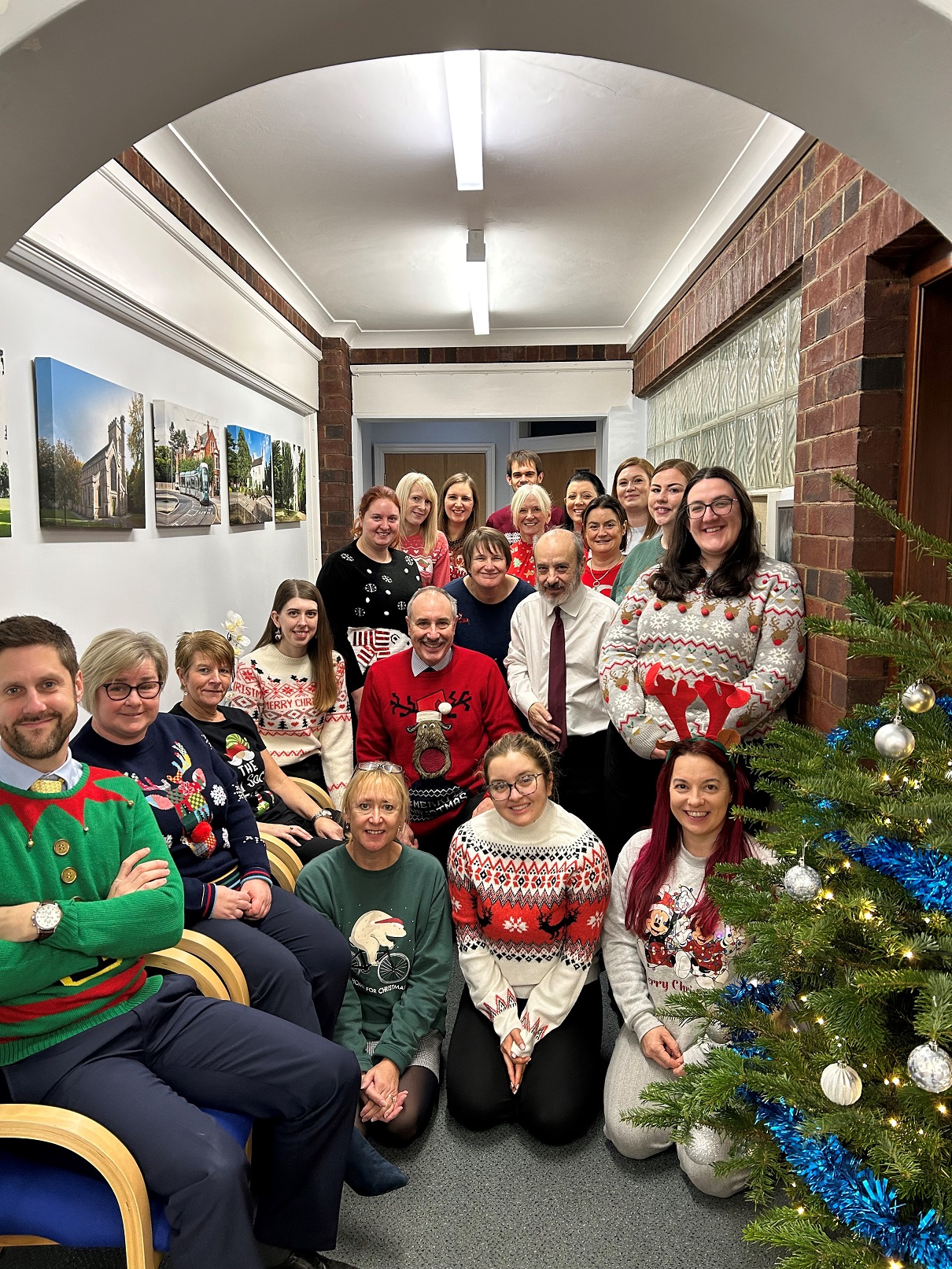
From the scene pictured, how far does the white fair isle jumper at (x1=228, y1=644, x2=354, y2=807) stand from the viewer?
3.13 m

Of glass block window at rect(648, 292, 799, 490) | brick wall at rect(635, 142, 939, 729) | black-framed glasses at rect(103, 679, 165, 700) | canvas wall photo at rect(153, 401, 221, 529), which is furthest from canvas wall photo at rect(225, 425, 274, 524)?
brick wall at rect(635, 142, 939, 729)

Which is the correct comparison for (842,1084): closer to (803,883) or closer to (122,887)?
(803,883)

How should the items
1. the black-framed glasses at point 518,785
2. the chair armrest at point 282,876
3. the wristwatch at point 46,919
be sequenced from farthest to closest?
the chair armrest at point 282,876 → the black-framed glasses at point 518,785 → the wristwatch at point 46,919

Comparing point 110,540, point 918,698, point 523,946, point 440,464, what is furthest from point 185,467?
point 440,464

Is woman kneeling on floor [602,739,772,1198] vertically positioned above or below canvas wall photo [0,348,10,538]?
below

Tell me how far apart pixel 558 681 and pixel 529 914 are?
0.91m

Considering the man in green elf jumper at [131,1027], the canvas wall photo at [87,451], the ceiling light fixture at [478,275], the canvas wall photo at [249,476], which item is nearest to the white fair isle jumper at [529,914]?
the man in green elf jumper at [131,1027]

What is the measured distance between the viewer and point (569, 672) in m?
3.03

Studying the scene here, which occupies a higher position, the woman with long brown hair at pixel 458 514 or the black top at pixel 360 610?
the woman with long brown hair at pixel 458 514

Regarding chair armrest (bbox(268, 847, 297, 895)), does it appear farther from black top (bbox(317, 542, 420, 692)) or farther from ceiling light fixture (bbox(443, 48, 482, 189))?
ceiling light fixture (bbox(443, 48, 482, 189))

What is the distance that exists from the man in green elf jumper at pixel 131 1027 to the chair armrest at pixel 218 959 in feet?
0.43

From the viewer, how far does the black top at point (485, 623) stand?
338cm

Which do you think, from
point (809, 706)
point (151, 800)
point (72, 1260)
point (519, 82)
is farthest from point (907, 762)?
point (519, 82)

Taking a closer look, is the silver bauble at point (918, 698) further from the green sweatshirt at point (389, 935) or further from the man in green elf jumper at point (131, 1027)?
the green sweatshirt at point (389, 935)
